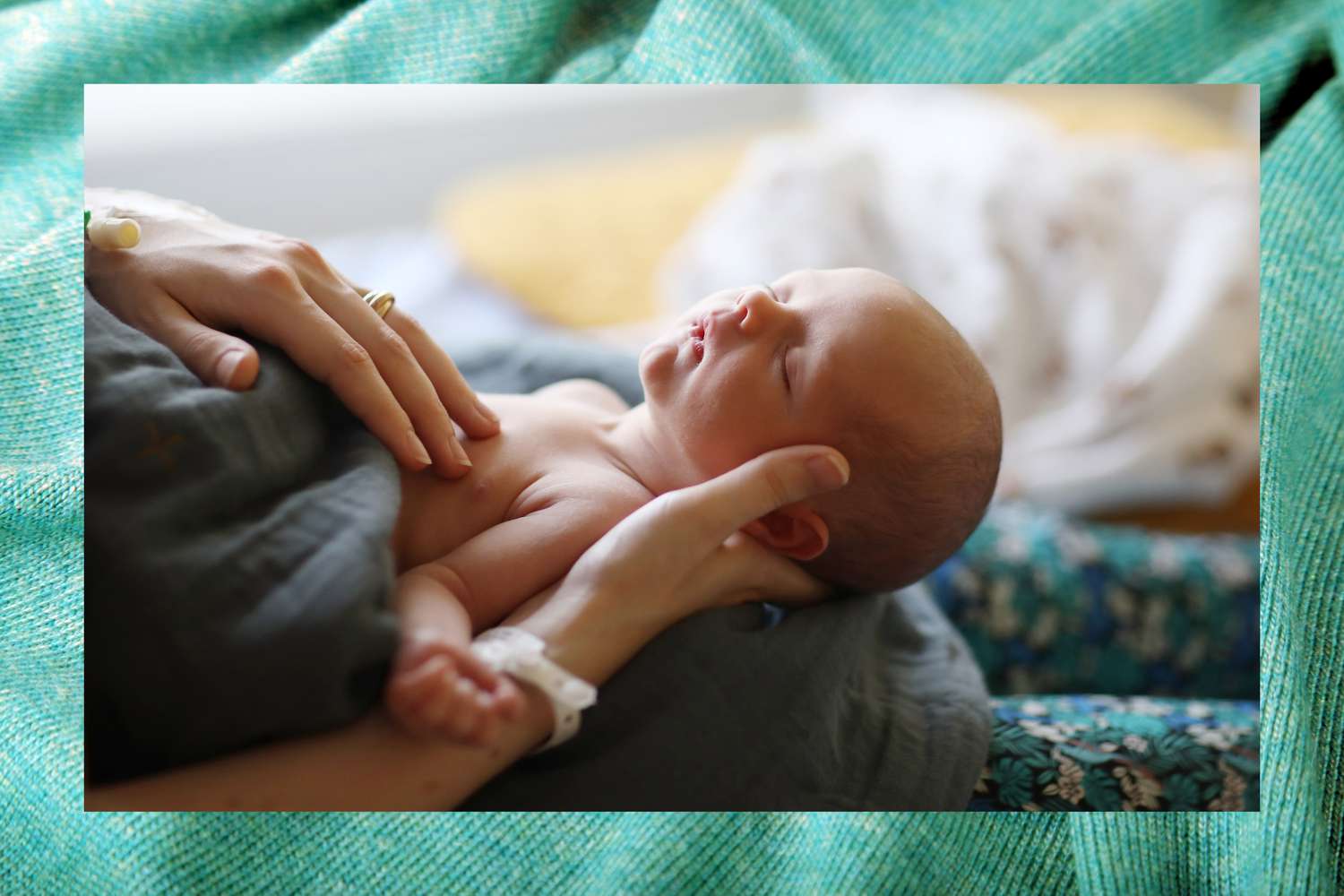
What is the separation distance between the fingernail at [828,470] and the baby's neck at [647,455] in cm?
6

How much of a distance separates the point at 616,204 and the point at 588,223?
3cm

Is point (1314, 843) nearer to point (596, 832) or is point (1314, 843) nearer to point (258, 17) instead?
point (596, 832)

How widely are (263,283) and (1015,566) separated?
0.65 metres

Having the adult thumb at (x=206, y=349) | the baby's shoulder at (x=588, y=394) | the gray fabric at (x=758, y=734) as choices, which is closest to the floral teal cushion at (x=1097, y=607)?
the gray fabric at (x=758, y=734)

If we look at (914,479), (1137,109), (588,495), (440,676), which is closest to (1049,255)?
(1137,109)

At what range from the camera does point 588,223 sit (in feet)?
2.54

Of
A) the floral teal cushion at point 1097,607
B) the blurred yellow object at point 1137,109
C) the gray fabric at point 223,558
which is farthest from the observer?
the floral teal cushion at point 1097,607

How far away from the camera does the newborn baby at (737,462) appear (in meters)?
0.53

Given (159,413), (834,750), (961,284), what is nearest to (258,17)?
(159,413)

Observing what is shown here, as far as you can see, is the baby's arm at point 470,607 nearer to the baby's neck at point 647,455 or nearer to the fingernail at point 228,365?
the baby's neck at point 647,455

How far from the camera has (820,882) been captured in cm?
68

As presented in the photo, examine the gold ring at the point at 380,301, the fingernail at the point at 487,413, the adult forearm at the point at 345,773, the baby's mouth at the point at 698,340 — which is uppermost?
the baby's mouth at the point at 698,340

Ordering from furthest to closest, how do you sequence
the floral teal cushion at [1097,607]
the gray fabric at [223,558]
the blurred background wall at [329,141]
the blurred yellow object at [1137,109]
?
the floral teal cushion at [1097,607] → the blurred yellow object at [1137,109] → the blurred background wall at [329,141] → the gray fabric at [223,558]

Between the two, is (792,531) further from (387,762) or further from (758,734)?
(387,762)
